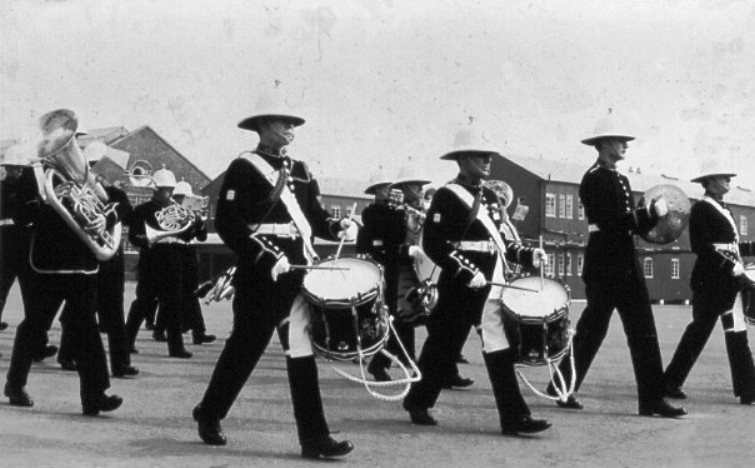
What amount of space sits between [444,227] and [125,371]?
165 inches

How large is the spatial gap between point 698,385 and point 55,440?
697 centimetres

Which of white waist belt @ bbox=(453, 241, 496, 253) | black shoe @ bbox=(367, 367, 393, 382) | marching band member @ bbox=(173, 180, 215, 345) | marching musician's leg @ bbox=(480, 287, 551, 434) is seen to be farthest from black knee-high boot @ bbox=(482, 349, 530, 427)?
marching band member @ bbox=(173, 180, 215, 345)

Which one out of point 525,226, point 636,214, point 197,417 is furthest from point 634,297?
point 525,226

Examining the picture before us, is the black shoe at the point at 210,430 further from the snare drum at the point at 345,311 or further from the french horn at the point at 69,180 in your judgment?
the french horn at the point at 69,180

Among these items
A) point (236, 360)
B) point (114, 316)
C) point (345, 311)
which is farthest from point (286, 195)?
point (114, 316)

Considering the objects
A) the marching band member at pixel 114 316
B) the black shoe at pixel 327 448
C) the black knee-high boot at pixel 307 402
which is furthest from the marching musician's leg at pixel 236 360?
the marching band member at pixel 114 316

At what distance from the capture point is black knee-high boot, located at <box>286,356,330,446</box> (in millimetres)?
6578

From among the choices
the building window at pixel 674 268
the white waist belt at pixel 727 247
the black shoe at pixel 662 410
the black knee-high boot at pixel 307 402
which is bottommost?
the building window at pixel 674 268

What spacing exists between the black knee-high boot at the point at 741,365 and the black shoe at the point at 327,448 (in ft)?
15.8

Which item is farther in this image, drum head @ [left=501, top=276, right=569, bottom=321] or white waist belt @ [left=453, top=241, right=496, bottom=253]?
white waist belt @ [left=453, top=241, right=496, bottom=253]

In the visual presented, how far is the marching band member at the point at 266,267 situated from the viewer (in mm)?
6727

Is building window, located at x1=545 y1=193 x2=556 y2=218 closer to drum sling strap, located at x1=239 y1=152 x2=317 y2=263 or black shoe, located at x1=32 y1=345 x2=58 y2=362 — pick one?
black shoe, located at x1=32 y1=345 x2=58 y2=362

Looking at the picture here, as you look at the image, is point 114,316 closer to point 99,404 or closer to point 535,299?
point 99,404

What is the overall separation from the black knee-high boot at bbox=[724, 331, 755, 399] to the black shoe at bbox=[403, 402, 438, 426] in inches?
132
